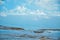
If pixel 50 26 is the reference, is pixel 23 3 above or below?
above

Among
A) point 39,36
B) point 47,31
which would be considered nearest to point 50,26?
point 47,31

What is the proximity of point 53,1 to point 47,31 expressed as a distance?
0.40 metres

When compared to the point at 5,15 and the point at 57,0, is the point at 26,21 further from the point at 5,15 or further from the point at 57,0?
the point at 57,0

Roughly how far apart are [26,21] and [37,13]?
18cm

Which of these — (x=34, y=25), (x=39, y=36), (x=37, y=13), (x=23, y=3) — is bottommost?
(x=39, y=36)

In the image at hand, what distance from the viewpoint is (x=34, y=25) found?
1921 mm

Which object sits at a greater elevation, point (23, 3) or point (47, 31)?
point (23, 3)

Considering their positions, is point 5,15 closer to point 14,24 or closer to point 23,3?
point 14,24

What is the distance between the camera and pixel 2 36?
1926 mm

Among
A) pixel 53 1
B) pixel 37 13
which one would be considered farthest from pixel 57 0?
pixel 37 13

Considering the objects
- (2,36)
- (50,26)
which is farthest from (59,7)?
(2,36)

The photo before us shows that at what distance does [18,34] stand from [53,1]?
0.63 m

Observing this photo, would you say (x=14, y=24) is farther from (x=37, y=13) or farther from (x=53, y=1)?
(x=53, y=1)

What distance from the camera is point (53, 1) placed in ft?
6.27
